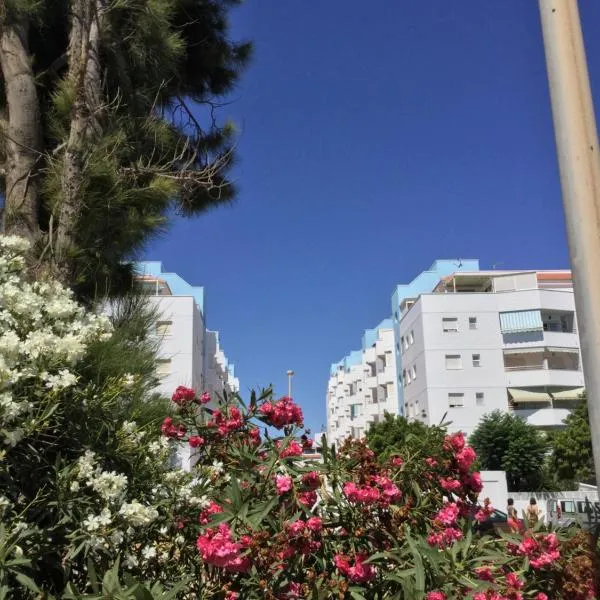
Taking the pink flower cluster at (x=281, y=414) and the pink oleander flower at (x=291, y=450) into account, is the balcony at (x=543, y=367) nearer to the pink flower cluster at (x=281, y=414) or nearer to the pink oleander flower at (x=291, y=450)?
the pink flower cluster at (x=281, y=414)

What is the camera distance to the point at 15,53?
5270 mm

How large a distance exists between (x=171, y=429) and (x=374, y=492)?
1053mm

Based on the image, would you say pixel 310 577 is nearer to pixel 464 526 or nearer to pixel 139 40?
pixel 464 526

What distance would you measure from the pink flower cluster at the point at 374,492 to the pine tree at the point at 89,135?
3.04 m

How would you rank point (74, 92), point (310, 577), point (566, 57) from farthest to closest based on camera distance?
point (74, 92), point (310, 577), point (566, 57)

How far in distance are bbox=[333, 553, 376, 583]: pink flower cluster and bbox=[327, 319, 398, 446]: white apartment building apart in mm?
36695

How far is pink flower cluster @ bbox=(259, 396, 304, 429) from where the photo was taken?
3.07m

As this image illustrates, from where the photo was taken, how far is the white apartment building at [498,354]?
40.2 meters

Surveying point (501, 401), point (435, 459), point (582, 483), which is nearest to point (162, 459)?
point (435, 459)

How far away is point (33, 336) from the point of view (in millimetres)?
2543

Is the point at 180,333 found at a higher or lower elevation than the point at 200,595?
higher

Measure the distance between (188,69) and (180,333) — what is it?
3703 centimetres

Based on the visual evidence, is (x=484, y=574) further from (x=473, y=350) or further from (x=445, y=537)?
(x=473, y=350)

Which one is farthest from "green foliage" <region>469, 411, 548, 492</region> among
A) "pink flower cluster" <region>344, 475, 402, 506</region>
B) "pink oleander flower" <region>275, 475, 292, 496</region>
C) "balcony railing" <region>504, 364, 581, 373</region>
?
"pink oleander flower" <region>275, 475, 292, 496</region>
